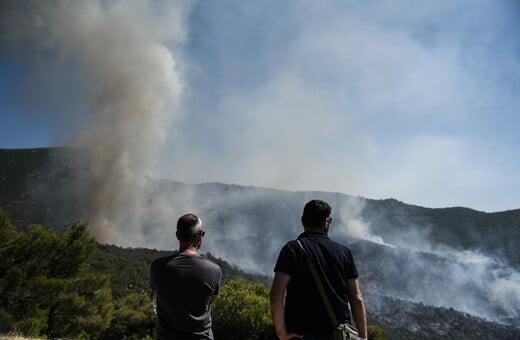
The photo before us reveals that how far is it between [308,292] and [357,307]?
0.48m

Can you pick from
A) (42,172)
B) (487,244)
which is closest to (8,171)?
(42,172)

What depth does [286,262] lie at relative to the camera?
3.13 metres

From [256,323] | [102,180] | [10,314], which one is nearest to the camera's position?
[10,314]

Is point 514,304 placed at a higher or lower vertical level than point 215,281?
lower

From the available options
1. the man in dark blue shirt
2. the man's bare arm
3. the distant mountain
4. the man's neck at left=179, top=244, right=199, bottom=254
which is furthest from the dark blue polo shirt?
the distant mountain

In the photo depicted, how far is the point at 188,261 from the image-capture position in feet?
11.1

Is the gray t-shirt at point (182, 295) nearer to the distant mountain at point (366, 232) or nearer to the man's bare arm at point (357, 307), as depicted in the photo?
the man's bare arm at point (357, 307)

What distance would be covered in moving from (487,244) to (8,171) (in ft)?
494

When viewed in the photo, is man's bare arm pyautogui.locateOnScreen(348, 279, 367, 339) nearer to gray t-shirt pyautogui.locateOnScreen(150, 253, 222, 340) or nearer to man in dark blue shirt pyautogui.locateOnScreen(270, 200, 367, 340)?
man in dark blue shirt pyautogui.locateOnScreen(270, 200, 367, 340)

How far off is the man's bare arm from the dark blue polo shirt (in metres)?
0.11

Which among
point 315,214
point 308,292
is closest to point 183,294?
point 308,292

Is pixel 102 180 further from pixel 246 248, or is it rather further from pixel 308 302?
pixel 308 302

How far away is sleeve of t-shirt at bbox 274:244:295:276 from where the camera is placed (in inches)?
123

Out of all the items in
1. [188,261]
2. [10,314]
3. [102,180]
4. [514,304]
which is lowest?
[514,304]
